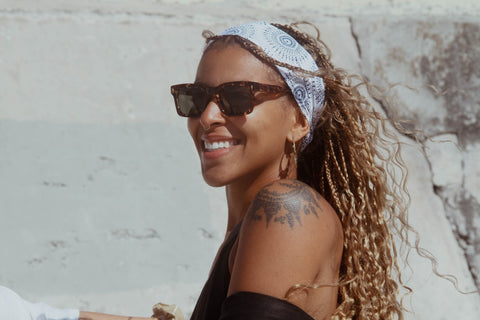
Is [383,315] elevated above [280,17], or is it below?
below

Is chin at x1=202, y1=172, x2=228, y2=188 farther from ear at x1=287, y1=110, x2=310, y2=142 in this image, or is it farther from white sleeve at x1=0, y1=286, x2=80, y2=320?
white sleeve at x1=0, y1=286, x2=80, y2=320

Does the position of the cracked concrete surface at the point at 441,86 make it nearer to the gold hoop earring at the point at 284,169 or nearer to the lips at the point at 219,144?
the gold hoop earring at the point at 284,169

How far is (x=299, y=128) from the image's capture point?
5.56ft

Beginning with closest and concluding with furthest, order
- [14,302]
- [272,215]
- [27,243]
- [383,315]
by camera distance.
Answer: [272,215]
[383,315]
[14,302]
[27,243]

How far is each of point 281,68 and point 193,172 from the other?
2266 millimetres

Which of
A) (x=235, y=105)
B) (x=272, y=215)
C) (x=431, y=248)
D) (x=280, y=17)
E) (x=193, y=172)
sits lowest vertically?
(x=431, y=248)

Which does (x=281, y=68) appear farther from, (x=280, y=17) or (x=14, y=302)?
(x=280, y=17)

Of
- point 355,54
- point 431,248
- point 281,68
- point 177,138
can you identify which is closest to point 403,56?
point 355,54

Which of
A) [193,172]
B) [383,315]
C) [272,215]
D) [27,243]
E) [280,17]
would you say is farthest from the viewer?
[280,17]

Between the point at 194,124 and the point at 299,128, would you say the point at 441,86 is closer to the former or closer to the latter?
the point at 299,128

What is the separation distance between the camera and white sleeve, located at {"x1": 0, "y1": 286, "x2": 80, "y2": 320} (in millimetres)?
1920

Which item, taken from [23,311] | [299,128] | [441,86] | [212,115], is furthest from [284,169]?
[441,86]

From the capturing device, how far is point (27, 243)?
3.58m

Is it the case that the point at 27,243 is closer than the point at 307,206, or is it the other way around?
the point at 307,206
